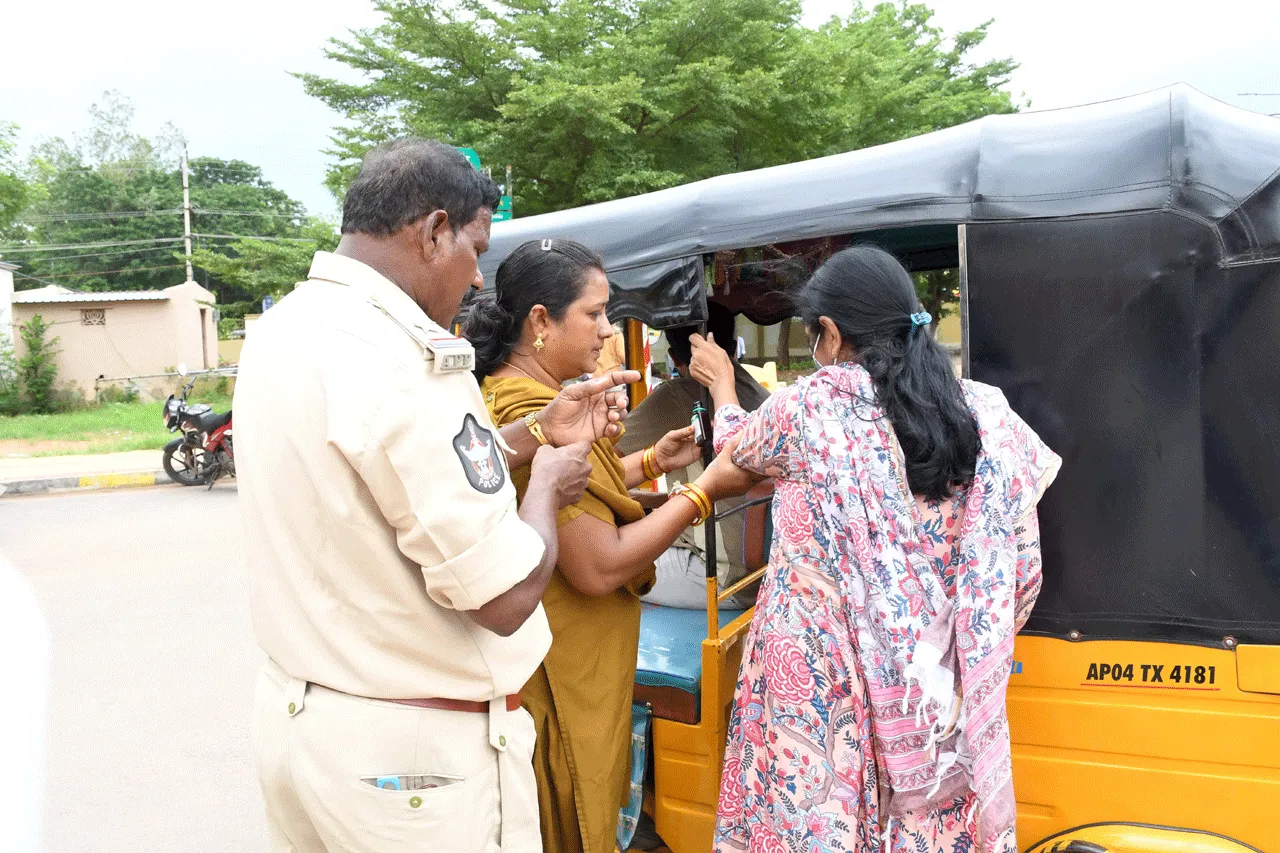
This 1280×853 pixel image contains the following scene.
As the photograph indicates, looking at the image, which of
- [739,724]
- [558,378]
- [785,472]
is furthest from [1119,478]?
[558,378]

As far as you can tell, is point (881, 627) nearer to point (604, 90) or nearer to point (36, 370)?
point (604, 90)

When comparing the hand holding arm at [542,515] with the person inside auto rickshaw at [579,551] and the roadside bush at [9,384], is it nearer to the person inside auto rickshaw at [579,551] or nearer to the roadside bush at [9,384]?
the person inside auto rickshaw at [579,551]

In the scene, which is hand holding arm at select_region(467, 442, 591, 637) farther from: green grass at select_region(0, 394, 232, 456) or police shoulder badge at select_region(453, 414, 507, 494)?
green grass at select_region(0, 394, 232, 456)

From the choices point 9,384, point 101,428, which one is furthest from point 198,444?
point 9,384

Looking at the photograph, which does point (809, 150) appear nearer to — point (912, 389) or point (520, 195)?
point (520, 195)

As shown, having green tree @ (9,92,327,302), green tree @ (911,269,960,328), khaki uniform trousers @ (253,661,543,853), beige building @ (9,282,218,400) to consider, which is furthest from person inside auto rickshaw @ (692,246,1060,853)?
green tree @ (9,92,327,302)

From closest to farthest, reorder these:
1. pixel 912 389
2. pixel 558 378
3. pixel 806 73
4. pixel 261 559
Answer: pixel 261 559 < pixel 912 389 < pixel 558 378 < pixel 806 73

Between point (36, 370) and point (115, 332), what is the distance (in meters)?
2.11

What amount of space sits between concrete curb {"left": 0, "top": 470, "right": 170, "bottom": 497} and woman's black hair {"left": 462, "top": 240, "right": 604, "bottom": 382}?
11264mm

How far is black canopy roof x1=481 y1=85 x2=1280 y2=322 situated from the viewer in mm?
1753

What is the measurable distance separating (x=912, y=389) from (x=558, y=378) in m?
0.79

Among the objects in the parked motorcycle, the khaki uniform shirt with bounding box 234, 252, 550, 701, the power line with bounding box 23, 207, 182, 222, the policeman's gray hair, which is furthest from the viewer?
the power line with bounding box 23, 207, 182, 222

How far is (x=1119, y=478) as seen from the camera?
1850 mm

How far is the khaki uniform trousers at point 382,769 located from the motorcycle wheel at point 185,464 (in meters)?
10.5
